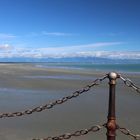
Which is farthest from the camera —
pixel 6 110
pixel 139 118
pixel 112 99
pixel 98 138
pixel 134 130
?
pixel 6 110

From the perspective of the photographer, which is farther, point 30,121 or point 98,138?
point 30,121

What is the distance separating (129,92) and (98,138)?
929cm

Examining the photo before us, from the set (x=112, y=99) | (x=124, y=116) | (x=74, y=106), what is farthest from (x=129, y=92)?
(x=112, y=99)

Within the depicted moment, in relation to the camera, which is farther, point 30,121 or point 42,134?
point 30,121

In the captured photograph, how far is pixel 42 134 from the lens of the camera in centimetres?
825

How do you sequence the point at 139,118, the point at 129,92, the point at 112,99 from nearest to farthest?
the point at 112,99, the point at 139,118, the point at 129,92

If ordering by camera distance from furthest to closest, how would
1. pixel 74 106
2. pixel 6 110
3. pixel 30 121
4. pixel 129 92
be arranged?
pixel 129 92, pixel 74 106, pixel 6 110, pixel 30 121

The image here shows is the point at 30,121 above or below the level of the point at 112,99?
below

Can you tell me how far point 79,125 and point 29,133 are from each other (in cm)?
155

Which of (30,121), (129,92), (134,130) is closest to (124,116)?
(134,130)

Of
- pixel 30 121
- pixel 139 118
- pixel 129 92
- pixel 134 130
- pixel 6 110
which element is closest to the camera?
pixel 134 130

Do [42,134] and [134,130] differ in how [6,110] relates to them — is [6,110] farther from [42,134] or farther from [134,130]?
[134,130]

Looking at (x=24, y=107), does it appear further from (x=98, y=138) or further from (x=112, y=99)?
(x=112, y=99)

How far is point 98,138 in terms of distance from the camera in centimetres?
793
